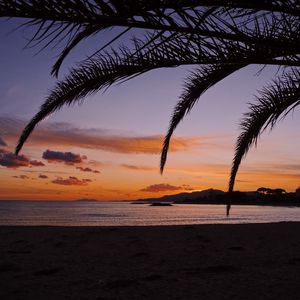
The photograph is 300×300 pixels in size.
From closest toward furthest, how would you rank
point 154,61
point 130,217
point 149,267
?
point 154,61 → point 149,267 → point 130,217

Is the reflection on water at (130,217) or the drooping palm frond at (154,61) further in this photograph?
the reflection on water at (130,217)

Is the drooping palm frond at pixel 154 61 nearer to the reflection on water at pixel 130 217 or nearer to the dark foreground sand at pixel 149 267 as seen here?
the dark foreground sand at pixel 149 267

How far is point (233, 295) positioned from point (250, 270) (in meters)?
1.63

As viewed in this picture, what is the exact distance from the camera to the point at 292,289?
5.20 metres

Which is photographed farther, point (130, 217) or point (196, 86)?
point (130, 217)

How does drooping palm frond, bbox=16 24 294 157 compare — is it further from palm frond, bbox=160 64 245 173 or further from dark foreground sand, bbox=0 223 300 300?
dark foreground sand, bbox=0 223 300 300

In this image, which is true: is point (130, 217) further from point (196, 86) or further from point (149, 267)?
point (196, 86)

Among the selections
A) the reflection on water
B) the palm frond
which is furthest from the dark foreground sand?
the reflection on water

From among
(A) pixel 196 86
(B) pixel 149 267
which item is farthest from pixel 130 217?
(A) pixel 196 86

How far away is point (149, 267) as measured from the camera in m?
6.69

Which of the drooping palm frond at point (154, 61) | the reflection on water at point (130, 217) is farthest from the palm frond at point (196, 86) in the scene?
the reflection on water at point (130, 217)

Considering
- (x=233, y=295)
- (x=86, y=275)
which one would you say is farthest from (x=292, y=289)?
(x=86, y=275)

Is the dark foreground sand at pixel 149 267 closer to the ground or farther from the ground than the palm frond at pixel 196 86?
closer to the ground

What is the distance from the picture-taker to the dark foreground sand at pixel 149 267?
5105 millimetres
